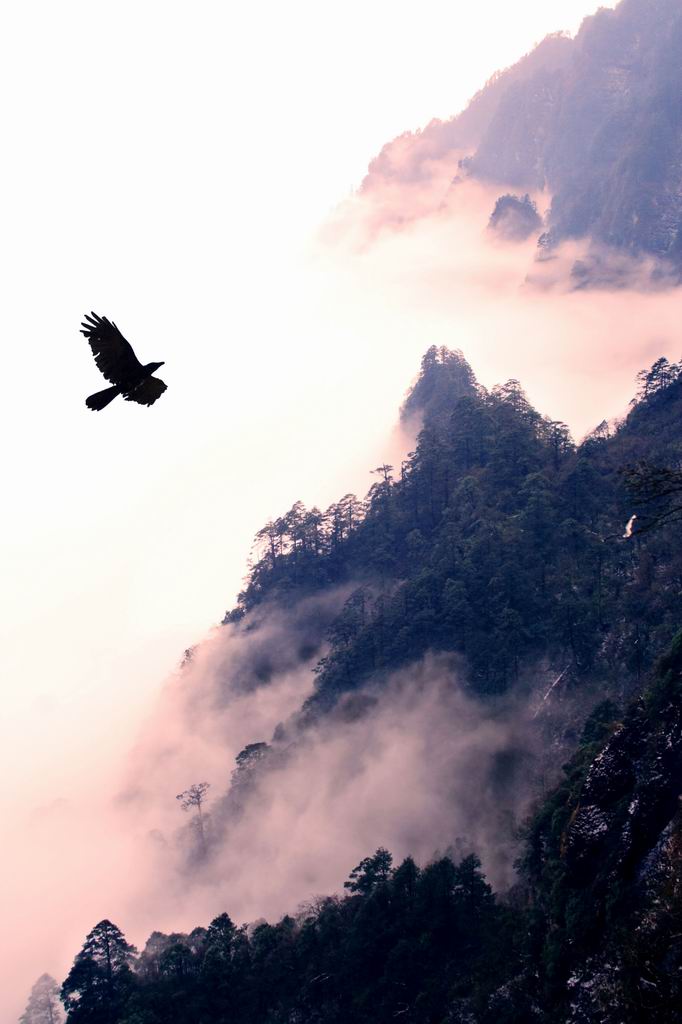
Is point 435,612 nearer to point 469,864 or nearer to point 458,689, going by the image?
point 458,689

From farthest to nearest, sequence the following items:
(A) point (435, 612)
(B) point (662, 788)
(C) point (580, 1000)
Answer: (A) point (435, 612) < (B) point (662, 788) < (C) point (580, 1000)

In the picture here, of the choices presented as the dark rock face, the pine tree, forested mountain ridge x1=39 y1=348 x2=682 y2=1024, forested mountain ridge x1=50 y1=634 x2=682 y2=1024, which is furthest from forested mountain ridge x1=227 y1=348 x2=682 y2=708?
the pine tree

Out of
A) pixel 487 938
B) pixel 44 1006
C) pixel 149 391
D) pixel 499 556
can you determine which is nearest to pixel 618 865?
pixel 487 938

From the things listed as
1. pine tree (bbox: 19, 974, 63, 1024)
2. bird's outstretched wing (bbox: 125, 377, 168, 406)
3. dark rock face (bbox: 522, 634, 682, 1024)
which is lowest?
dark rock face (bbox: 522, 634, 682, 1024)

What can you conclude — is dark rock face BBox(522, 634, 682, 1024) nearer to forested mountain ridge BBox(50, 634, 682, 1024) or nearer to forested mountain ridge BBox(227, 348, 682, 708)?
forested mountain ridge BBox(50, 634, 682, 1024)

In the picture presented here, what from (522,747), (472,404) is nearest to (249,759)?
(522,747)

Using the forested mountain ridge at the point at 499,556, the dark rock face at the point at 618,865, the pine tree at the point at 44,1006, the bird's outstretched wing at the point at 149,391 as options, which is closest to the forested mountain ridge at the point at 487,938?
the dark rock face at the point at 618,865

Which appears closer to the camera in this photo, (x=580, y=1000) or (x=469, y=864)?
(x=580, y=1000)

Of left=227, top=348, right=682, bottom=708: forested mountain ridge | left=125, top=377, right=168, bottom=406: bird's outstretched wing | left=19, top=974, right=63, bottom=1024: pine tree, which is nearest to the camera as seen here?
left=125, top=377, right=168, bottom=406: bird's outstretched wing
